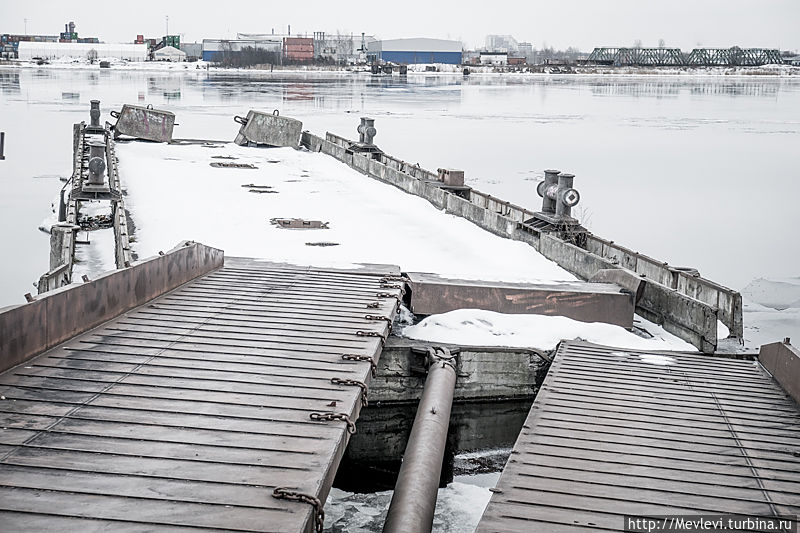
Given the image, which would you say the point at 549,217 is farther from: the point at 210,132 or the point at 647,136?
the point at 647,136

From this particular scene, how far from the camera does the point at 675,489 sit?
5328 millimetres

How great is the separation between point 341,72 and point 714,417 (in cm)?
13016

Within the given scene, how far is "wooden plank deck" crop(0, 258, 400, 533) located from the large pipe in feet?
1.92

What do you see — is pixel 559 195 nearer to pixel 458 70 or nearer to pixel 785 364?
pixel 785 364

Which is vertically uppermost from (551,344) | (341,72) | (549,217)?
(341,72)

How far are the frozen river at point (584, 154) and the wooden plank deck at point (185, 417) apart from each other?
794 centimetres

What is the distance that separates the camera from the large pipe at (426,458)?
214 inches

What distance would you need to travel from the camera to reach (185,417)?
5.57m

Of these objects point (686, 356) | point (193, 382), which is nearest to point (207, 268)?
point (193, 382)

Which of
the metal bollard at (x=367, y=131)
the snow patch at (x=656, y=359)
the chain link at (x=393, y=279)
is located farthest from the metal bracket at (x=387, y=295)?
the metal bollard at (x=367, y=131)

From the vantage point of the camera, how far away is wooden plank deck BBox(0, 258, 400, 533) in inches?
171

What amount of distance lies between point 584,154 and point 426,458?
28.1 meters

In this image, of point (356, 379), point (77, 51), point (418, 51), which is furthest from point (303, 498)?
point (418, 51)

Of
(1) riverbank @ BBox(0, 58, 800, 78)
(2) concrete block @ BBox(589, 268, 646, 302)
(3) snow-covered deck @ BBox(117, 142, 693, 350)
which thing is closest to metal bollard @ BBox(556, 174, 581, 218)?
(3) snow-covered deck @ BBox(117, 142, 693, 350)
